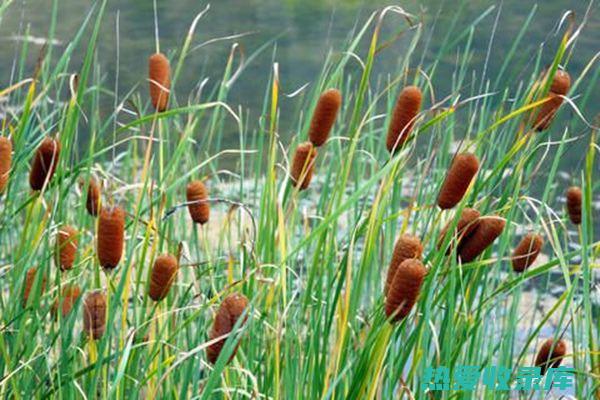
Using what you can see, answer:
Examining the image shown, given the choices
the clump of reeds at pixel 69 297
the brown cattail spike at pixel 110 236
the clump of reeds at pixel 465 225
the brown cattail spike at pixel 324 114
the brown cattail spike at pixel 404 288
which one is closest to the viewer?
the brown cattail spike at pixel 404 288

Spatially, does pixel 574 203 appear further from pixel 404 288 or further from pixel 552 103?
pixel 404 288

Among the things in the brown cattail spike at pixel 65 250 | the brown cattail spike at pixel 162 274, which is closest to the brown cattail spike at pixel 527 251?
the brown cattail spike at pixel 162 274

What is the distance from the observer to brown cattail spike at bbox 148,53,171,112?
1.77 meters

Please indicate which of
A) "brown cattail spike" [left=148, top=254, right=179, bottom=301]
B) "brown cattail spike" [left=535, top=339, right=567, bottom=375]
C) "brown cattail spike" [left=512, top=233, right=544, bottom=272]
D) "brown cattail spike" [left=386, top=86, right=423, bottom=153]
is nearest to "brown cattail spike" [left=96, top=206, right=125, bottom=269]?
"brown cattail spike" [left=148, top=254, right=179, bottom=301]

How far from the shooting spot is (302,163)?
169 cm

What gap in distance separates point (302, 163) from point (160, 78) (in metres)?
0.26

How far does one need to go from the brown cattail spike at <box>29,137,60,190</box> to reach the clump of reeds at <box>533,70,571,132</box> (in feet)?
2.25

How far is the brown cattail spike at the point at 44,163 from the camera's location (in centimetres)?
162

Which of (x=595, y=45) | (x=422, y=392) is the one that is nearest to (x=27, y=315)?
(x=422, y=392)

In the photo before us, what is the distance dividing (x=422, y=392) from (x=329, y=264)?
269mm

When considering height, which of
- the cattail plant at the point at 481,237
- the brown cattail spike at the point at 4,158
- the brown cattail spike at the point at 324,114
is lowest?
the cattail plant at the point at 481,237

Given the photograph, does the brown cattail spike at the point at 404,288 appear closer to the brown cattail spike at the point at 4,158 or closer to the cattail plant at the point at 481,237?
the cattail plant at the point at 481,237

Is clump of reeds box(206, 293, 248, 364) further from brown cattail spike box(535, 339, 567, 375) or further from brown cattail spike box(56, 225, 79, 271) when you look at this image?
brown cattail spike box(535, 339, 567, 375)

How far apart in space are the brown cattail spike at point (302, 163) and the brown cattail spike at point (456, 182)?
0.25 m
